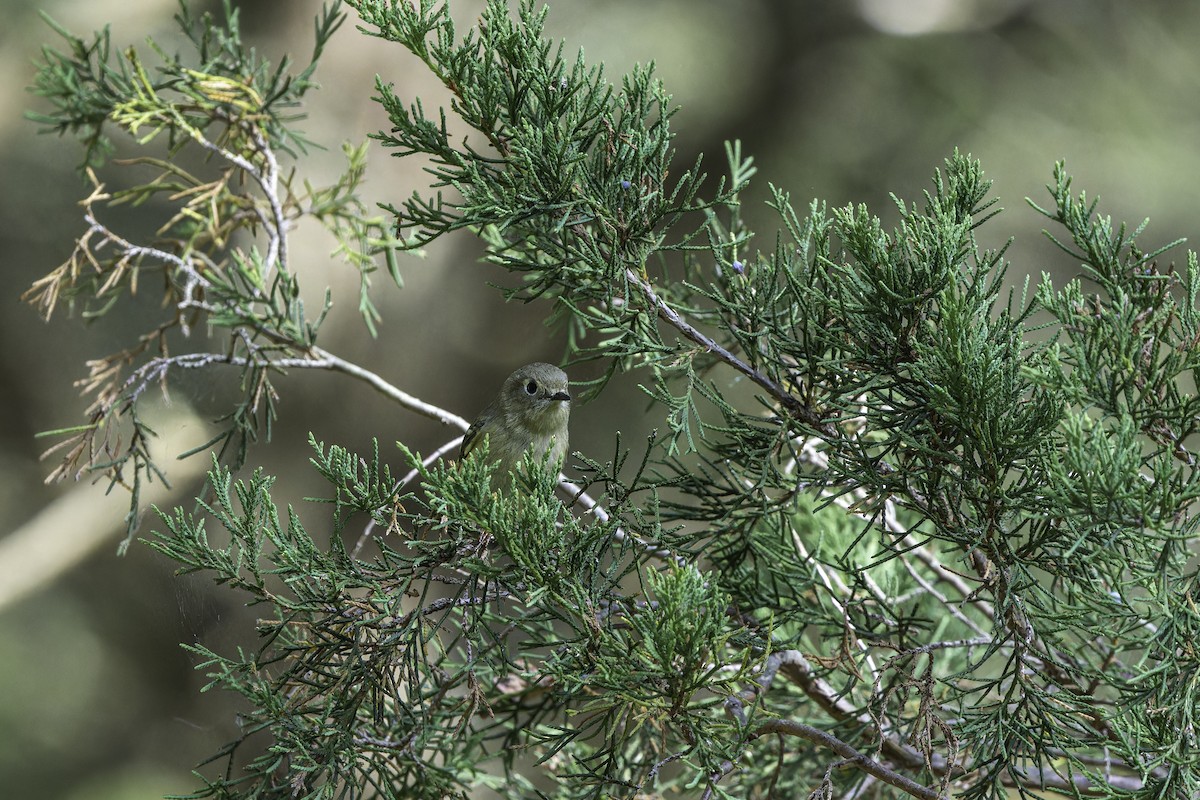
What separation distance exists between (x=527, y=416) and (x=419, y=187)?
118 centimetres

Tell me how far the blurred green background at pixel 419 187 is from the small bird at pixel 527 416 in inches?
5.8

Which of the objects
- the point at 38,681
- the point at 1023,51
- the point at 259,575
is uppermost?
the point at 1023,51

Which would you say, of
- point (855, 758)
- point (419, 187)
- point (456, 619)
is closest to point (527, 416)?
point (456, 619)

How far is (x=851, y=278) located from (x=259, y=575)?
58 cm

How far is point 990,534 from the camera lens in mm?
891

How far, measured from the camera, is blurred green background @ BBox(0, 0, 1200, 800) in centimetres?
250

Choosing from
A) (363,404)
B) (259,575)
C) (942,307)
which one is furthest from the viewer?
(363,404)

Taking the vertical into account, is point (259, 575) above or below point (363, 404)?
below

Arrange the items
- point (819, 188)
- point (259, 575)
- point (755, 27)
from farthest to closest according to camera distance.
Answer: point (755, 27) < point (819, 188) < point (259, 575)

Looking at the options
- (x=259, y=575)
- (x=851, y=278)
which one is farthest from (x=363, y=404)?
(x=851, y=278)

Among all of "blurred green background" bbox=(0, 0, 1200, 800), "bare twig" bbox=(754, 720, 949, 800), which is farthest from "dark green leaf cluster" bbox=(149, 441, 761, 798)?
"blurred green background" bbox=(0, 0, 1200, 800)

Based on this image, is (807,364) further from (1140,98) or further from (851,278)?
(1140,98)

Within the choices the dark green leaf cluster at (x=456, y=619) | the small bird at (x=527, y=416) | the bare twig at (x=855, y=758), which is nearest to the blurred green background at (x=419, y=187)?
the small bird at (x=527, y=416)

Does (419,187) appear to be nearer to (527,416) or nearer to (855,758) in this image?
(527,416)
